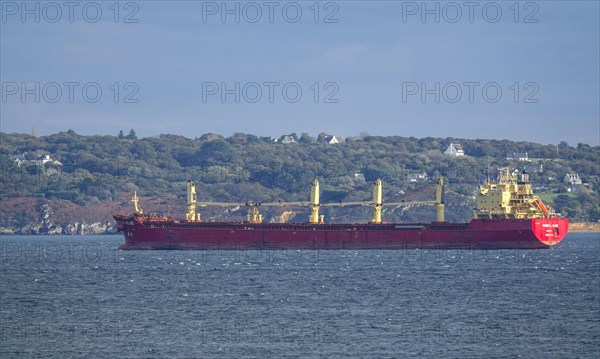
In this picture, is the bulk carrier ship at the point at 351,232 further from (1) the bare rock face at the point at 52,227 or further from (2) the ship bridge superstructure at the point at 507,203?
(1) the bare rock face at the point at 52,227

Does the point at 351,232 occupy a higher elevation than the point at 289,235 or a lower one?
higher

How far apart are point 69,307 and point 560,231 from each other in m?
54.5

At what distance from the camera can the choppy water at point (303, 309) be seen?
40.3m

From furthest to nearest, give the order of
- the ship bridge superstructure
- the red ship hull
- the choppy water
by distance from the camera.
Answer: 1. the ship bridge superstructure
2. the red ship hull
3. the choppy water

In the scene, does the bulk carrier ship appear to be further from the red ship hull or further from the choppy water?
the choppy water

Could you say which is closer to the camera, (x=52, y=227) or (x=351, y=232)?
(x=351, y=232)

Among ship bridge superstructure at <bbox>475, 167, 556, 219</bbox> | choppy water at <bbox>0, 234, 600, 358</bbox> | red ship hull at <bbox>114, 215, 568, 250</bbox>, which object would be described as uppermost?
ship bridge superstructure at <bbox>475, 167, 556, 219</bbox>

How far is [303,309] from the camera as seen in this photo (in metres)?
50.3

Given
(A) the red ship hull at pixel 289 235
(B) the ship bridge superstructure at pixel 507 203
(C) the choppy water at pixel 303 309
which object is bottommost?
(C) the choppy water at pixel 303 309

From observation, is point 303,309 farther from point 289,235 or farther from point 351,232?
point 351,232

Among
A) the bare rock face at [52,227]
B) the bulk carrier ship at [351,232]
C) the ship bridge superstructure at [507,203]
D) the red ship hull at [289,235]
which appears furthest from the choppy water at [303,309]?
the bare rock face at [52,227]

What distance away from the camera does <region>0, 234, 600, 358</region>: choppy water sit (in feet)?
132

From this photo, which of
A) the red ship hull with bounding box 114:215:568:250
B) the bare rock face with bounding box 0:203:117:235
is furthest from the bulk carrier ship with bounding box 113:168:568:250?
A: the bare rock face with bounding box 0:203:117:235

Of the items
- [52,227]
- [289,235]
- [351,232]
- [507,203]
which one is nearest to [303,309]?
[289,235]
